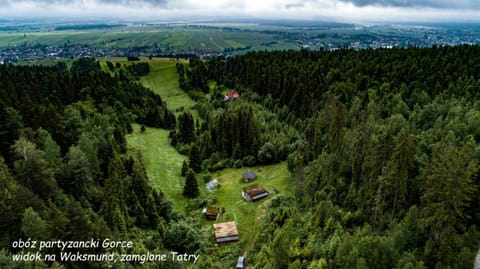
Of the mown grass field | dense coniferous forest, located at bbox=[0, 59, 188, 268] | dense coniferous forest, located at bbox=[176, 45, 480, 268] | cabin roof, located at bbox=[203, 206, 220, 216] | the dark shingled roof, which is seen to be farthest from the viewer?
the dark shingled roof

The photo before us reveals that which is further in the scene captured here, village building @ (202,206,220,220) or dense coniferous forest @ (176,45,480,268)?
village building @ (202,206,220,220)

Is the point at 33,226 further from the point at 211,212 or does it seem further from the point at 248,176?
the point at 248,176

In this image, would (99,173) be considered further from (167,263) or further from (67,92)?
(67,92)

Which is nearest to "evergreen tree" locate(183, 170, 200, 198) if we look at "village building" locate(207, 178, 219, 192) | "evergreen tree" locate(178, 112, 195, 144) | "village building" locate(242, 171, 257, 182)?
"village building" locate(207, 178, 219, 192)

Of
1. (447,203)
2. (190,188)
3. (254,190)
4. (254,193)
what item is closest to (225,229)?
(254,193)

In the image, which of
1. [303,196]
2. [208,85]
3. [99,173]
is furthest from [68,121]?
[208,85]

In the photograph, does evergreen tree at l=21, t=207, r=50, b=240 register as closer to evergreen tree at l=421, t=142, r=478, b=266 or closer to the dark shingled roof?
evergreen tree at l=421, t=142, r=478, b=266
